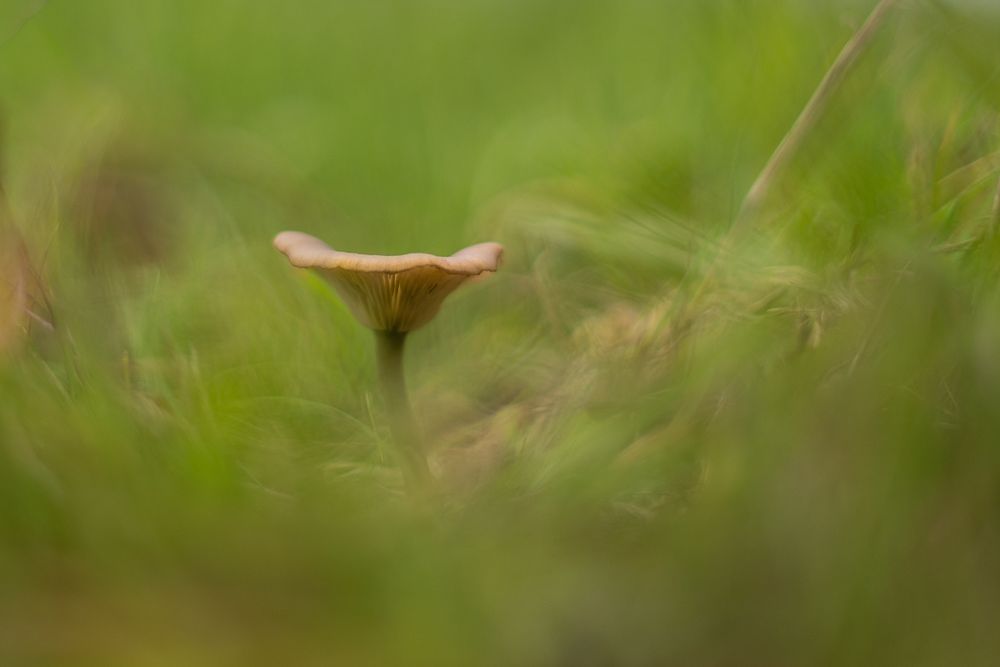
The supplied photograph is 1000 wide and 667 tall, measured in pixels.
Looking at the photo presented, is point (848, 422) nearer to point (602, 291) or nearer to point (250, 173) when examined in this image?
point (602, 291)

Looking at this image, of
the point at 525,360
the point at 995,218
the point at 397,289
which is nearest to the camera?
the point at 995,218

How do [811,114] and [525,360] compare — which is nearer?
[811,114]

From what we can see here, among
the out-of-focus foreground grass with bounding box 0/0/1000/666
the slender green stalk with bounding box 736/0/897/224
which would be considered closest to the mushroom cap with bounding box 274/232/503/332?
the out-of-focus foreground grass with bounding box 0/0/1000/666

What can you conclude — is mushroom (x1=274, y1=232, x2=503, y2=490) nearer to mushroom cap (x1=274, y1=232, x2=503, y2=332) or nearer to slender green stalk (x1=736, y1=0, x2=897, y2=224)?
mushroom cap (x1=274, y1=232, x2=503, y2=332)

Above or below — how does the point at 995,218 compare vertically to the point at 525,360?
below

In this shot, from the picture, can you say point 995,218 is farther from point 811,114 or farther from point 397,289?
Result: point 397,289

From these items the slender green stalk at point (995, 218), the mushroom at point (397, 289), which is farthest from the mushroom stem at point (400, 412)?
the slender green stalk at point (995, 218)

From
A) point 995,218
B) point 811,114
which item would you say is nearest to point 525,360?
point 811,114
